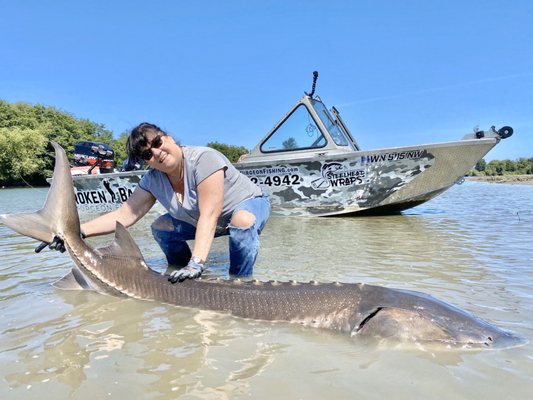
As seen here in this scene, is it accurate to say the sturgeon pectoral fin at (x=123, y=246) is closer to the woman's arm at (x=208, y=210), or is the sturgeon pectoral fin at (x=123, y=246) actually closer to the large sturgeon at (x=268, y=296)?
the large sturgeon at (x=268, y=296)

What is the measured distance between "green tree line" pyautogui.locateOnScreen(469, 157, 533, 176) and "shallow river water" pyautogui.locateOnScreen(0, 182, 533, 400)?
249 ft

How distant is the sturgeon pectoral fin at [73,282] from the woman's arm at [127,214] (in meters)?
0.38

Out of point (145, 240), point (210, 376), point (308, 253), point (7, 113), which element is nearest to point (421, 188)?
point (308, 253)

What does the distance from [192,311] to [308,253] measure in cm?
232

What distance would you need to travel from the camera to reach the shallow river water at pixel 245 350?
1.73 metres

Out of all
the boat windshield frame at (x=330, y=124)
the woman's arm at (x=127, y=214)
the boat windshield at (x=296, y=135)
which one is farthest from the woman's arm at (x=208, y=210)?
the boat windshield frame at (x=330, y=124)

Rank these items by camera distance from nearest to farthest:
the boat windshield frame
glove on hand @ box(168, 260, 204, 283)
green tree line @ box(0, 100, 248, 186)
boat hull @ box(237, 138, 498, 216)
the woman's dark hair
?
glove on hand @ box(168, 260, 204, 283) < the woman's dark hair < boat hull @ box(237, 138, 498, 216) < the boat windshield frame < green tree line @ box(0, 100, 248, 186)

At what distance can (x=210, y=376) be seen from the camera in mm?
1830

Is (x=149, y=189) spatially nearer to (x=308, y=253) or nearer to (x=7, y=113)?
(x=308, y=253)

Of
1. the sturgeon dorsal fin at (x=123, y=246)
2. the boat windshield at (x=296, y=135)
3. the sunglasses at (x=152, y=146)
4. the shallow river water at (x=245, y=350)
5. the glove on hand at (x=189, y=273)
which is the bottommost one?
the shallow river water at (x=245, y=350)

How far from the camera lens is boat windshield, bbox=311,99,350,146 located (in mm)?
8883

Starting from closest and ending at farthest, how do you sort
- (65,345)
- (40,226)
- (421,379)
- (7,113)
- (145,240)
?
(421,379)
(65,345)
(40,226)
(145,240)
(7,113)

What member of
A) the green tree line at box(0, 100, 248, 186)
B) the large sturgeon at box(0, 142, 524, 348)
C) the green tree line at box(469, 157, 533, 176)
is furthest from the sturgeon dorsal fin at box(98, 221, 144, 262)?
the green tree line at box(469, 157, 533, 176)

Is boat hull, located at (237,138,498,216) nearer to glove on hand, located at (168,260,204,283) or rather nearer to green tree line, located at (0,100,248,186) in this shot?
glove on hand, located at (168,260,204,283)
